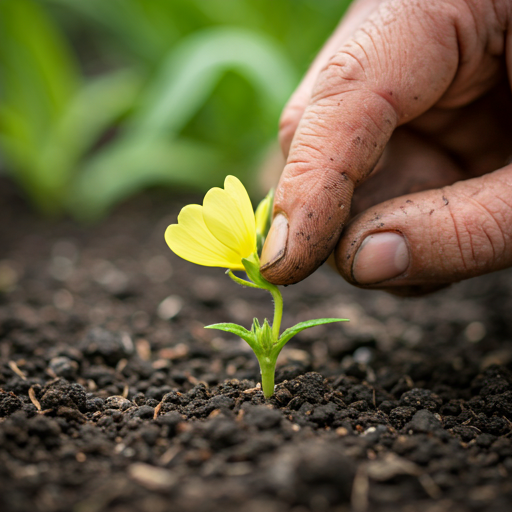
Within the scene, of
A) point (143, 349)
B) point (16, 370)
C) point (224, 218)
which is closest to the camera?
point (224, 218)

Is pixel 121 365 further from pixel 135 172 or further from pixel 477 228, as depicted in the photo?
pixel 135 172

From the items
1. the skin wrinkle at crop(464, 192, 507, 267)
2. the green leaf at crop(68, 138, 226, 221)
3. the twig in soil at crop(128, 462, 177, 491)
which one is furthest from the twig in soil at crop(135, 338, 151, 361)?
the green leaf at crop(68, 138, 226, 221)

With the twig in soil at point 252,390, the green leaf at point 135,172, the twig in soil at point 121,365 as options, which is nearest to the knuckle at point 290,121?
the twig in soil at point 252,390

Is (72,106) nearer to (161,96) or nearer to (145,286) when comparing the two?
(161,96)

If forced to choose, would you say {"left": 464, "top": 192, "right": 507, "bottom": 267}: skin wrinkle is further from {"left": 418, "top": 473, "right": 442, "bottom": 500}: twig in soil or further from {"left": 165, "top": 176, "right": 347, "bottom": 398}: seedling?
{"left": 418, "top": 473, "right": 442, "bottom": 500}: twig in soil

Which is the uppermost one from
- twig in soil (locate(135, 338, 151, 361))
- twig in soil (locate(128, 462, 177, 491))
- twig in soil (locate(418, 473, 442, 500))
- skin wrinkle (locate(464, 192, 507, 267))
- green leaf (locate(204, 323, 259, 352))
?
skin wrinkle (locate(464, 192, 507, 267))

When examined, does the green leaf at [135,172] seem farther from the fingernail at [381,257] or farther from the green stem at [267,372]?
the green stem at [267,372]

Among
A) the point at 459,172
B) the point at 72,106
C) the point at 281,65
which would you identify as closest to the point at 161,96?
the point at 281,65

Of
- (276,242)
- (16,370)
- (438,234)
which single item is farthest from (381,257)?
(16,370)
